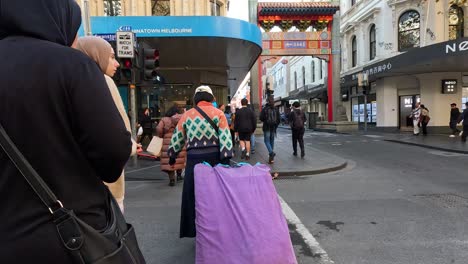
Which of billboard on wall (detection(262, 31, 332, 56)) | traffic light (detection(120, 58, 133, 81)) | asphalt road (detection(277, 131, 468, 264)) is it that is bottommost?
asphalt road (detection(277, 131, 468, 264))

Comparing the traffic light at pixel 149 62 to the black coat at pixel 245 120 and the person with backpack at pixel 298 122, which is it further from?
the person with backpack at pixel 298 122

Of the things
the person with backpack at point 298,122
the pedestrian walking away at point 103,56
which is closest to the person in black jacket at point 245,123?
the person with backpack at point 298,122

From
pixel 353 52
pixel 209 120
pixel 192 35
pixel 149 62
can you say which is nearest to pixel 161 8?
pixel 192 35

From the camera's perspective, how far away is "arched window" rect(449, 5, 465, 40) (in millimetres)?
21125

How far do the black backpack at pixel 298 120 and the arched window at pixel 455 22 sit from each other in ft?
50.4

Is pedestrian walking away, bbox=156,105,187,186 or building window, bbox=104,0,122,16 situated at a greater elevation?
building window, bbox=104,0,122,16

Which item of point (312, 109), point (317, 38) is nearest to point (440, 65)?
point (317, 38)

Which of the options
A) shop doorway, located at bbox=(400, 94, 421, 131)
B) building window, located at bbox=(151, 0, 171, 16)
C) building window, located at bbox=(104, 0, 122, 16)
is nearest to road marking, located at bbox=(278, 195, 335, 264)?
building window, located at bbox=(151, 0, 171, 16)

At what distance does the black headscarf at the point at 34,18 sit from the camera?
1.29m

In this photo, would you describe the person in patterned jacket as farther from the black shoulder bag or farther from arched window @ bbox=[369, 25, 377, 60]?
arched window @ bbox=[369, 25, 377, 60]

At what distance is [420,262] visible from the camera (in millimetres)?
3590

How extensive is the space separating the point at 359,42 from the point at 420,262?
26.5m

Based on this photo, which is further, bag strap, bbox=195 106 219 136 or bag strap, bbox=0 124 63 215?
bag strap, bbox=195 106 219 136

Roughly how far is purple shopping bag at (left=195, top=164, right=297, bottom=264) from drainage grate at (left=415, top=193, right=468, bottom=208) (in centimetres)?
394
